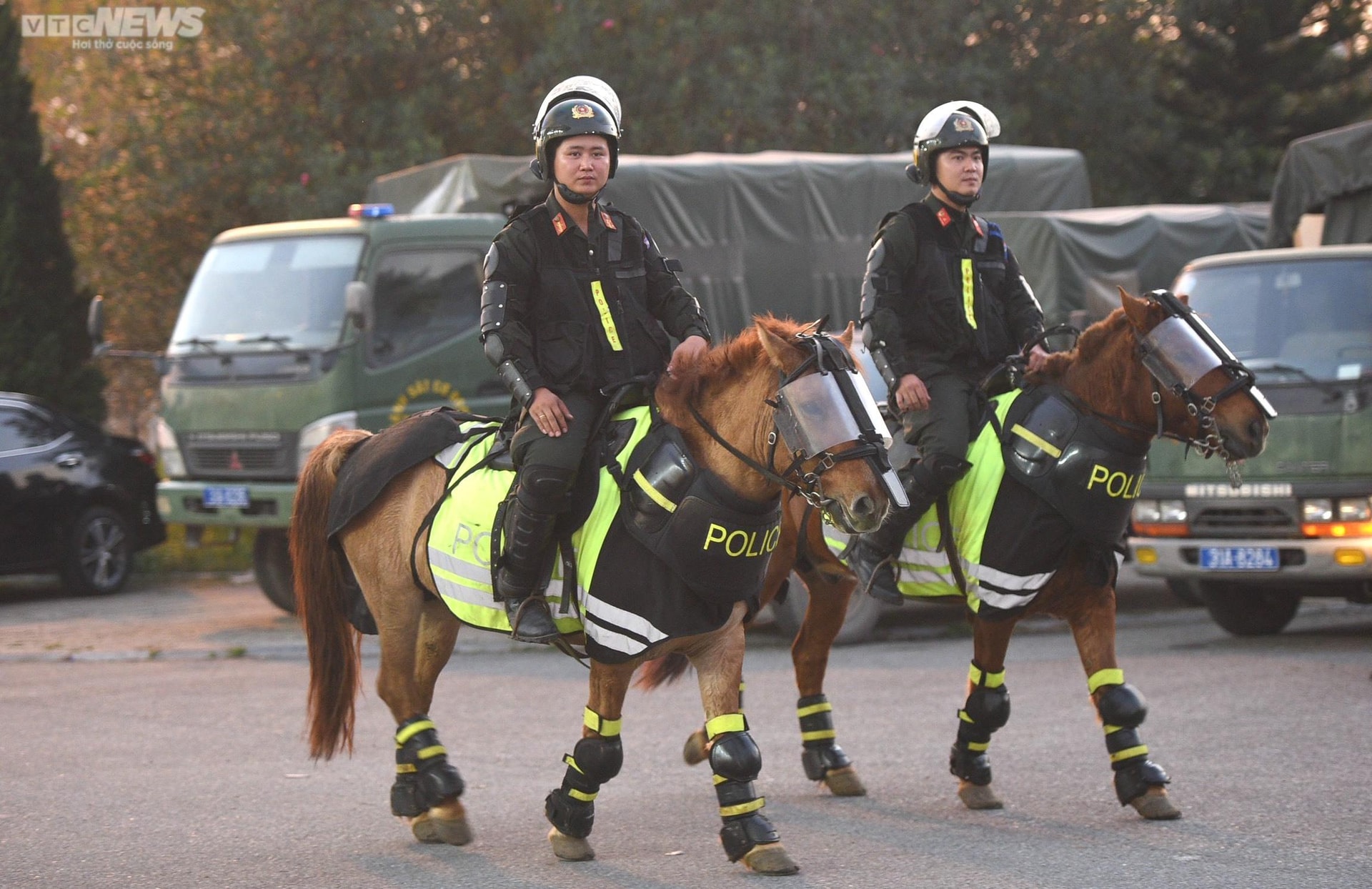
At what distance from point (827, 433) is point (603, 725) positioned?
139 centimetres

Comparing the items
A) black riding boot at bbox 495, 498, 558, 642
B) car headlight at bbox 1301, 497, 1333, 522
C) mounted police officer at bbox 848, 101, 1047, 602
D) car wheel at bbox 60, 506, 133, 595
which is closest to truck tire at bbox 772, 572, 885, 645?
car headlight at bbox 1301, 497, 1333, 522

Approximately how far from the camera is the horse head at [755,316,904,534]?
16.6 feet

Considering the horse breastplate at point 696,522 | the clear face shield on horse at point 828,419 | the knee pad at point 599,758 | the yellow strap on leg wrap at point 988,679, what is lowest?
the knee pad at point 599,758

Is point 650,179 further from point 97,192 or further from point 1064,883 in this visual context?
point 97,192

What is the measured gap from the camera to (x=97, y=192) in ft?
79.5

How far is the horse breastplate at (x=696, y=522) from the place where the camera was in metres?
5.37

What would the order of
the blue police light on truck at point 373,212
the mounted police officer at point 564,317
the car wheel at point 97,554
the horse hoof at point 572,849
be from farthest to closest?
the car wheel at point 97,554
the blue police light on truck at point 373,212
the horse hoof at point 572,849
the mounted police officer at point 564,317

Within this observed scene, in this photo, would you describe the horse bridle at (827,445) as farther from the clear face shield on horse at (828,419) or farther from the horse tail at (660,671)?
the horse tail at (660,671)

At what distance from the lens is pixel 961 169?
6.87 metres

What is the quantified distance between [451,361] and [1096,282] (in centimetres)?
641

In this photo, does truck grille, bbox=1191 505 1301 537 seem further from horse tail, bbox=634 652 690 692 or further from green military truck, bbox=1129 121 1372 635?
horse tail, bbox=634 652 690 692

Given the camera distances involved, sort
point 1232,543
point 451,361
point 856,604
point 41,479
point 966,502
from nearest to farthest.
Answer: point 966,502
point 1232,543
point 856,604
point 451,361
point 41,479

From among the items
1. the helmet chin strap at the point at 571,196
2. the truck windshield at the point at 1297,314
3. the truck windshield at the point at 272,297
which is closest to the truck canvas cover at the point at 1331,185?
the truck windshield at the point at 1297,314

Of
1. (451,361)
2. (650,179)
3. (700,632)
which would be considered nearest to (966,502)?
(700,632)
